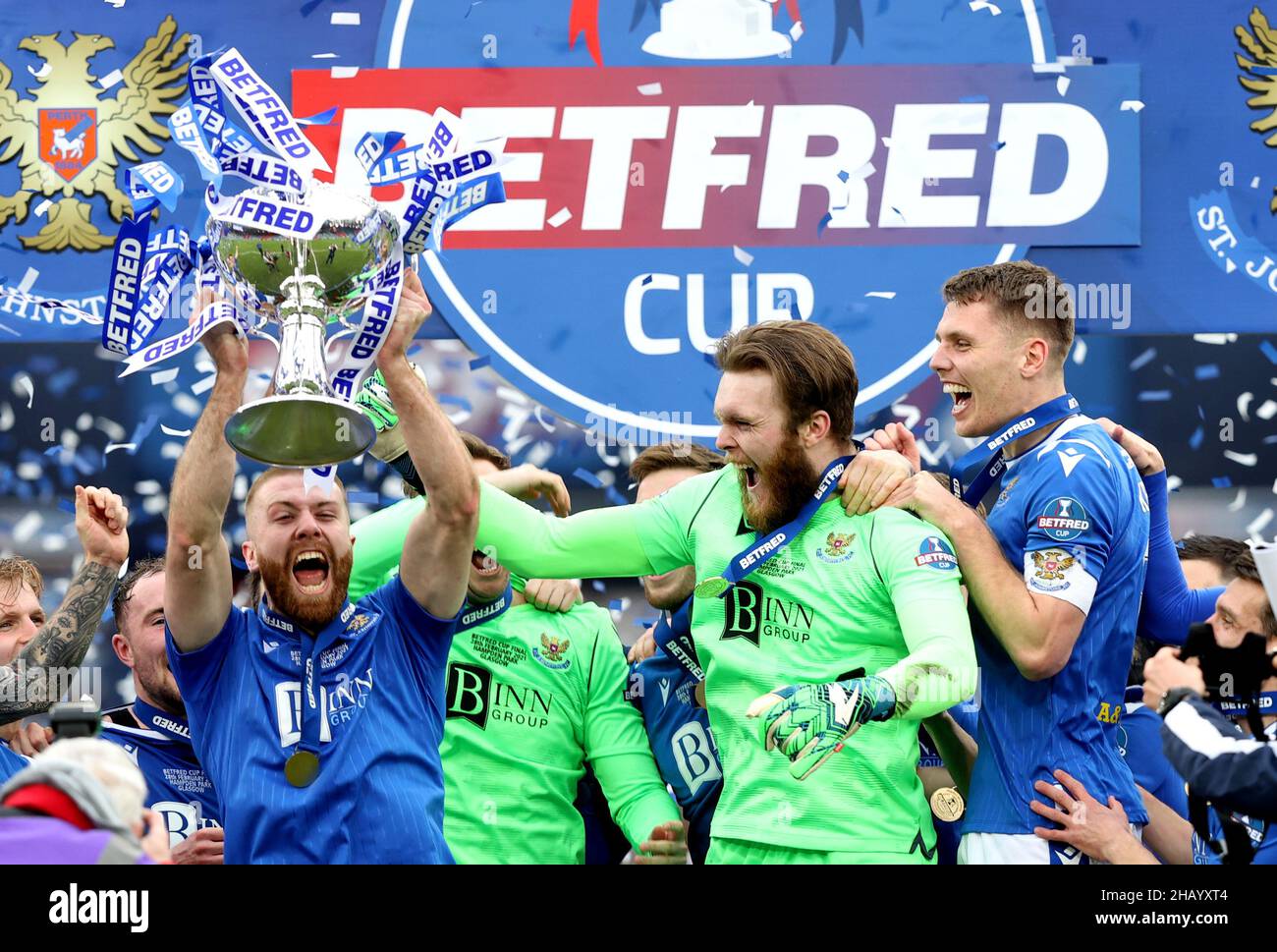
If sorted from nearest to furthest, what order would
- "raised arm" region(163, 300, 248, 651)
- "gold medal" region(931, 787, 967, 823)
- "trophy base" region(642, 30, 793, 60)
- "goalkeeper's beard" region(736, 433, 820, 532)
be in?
"raised arm" region(163, 300, 248, 651) < "goalkeeper's beard" region(736, 433, 820, 532) < "gold medal" region(931, 787, 967, 823) < "trophy base" region(642, 30, 793, 60)

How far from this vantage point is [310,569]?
3.20 metres

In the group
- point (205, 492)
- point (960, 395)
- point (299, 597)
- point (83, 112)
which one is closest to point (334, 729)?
point (299, 597)

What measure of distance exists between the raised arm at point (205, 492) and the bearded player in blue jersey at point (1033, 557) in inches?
50.3

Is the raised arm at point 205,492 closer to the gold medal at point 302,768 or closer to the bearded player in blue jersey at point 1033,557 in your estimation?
the gold medal at point 302,768

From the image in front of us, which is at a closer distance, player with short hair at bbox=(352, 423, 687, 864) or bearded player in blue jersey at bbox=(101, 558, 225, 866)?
player with short hair at bbox=(352, 423, 687, 864)

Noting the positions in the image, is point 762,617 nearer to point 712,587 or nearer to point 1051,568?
point 712,587

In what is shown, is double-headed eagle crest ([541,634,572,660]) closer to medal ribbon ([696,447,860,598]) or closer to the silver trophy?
medal ribbon ([696,447,860,598])

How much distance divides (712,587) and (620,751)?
82 centimetres

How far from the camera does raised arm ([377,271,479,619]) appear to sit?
298 cm

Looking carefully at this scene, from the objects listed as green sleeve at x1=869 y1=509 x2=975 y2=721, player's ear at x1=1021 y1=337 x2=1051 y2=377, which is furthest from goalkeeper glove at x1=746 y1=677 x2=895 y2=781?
player's ear at x1=1021 y1=337 x2=1051 y2=377

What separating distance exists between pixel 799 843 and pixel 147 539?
93.3 inches

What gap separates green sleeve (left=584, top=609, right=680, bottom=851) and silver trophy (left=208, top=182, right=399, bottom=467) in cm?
116
